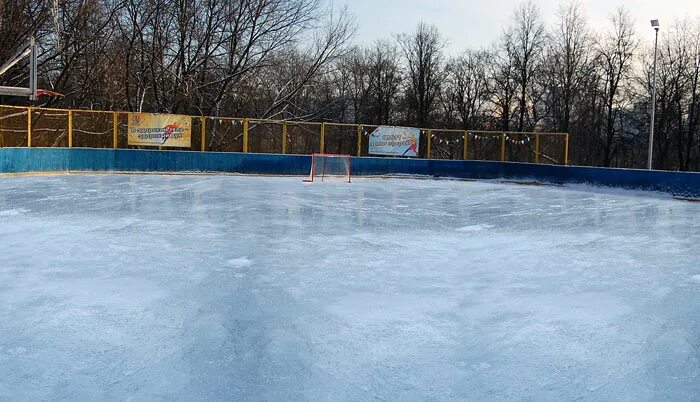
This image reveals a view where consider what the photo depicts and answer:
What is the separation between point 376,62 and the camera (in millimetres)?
55094

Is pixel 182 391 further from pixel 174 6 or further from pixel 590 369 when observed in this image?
pixel 174 6

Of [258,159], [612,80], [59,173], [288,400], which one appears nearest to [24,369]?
[288,400]

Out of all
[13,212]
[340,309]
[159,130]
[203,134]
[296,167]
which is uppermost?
[159,130]

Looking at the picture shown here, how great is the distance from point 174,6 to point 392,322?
36566mm

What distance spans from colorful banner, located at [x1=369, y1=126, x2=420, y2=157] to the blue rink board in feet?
2.48

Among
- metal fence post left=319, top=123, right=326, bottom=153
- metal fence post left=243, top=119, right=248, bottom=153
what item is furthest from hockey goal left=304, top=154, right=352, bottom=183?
metal fence post left=243, top=119, right=248, bottom=153

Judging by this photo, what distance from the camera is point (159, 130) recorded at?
84.5 ft

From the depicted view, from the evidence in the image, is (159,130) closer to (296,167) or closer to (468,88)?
(296,167)

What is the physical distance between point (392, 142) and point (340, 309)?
929 inches

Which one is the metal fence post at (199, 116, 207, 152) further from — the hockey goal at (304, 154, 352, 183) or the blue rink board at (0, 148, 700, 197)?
the hockey goal at (304, 154, 352, 183)

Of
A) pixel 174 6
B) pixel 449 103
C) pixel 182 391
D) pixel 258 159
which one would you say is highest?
pixel 174 6

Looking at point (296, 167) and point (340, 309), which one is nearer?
point (340, 309)

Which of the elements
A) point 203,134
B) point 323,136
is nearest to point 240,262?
point 203,134

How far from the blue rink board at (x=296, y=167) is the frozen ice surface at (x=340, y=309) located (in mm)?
9985
